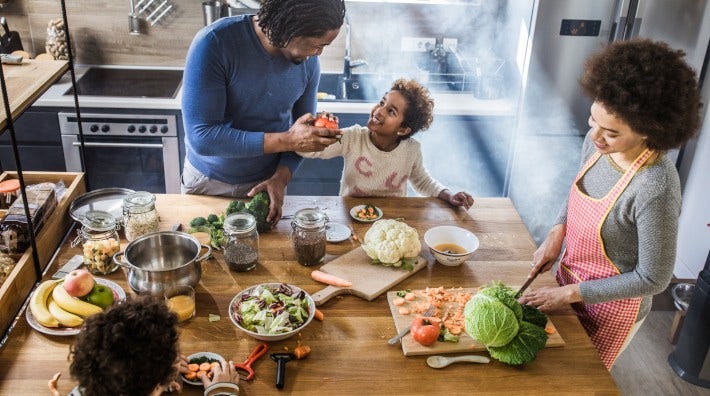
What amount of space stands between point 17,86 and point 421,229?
1302 mm

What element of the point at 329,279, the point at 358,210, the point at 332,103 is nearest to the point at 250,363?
the point at 329,279

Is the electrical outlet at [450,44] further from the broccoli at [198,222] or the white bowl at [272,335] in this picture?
the white bowl at [272,335]

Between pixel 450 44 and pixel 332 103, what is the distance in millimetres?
970

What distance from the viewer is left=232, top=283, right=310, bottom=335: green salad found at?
1.62 m

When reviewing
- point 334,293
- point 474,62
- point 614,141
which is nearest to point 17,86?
point 334,293

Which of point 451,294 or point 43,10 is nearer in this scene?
point 451,294

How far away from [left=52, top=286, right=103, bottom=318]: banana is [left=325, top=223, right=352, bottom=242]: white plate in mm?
746

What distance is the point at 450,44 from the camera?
3.88m

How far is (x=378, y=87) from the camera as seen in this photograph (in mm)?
3754

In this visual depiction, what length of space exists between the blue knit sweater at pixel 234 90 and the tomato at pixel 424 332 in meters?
0.82

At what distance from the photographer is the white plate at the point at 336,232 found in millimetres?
2074

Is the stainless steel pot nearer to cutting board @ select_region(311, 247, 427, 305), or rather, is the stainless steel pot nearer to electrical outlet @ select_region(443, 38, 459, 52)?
cutting board @ select_region(311, 247, 427, 305)

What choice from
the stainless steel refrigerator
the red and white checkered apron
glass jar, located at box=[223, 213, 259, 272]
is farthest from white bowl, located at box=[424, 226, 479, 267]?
the stainless steel refrigerator

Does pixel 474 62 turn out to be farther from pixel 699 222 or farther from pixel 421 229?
pixel 421 229
